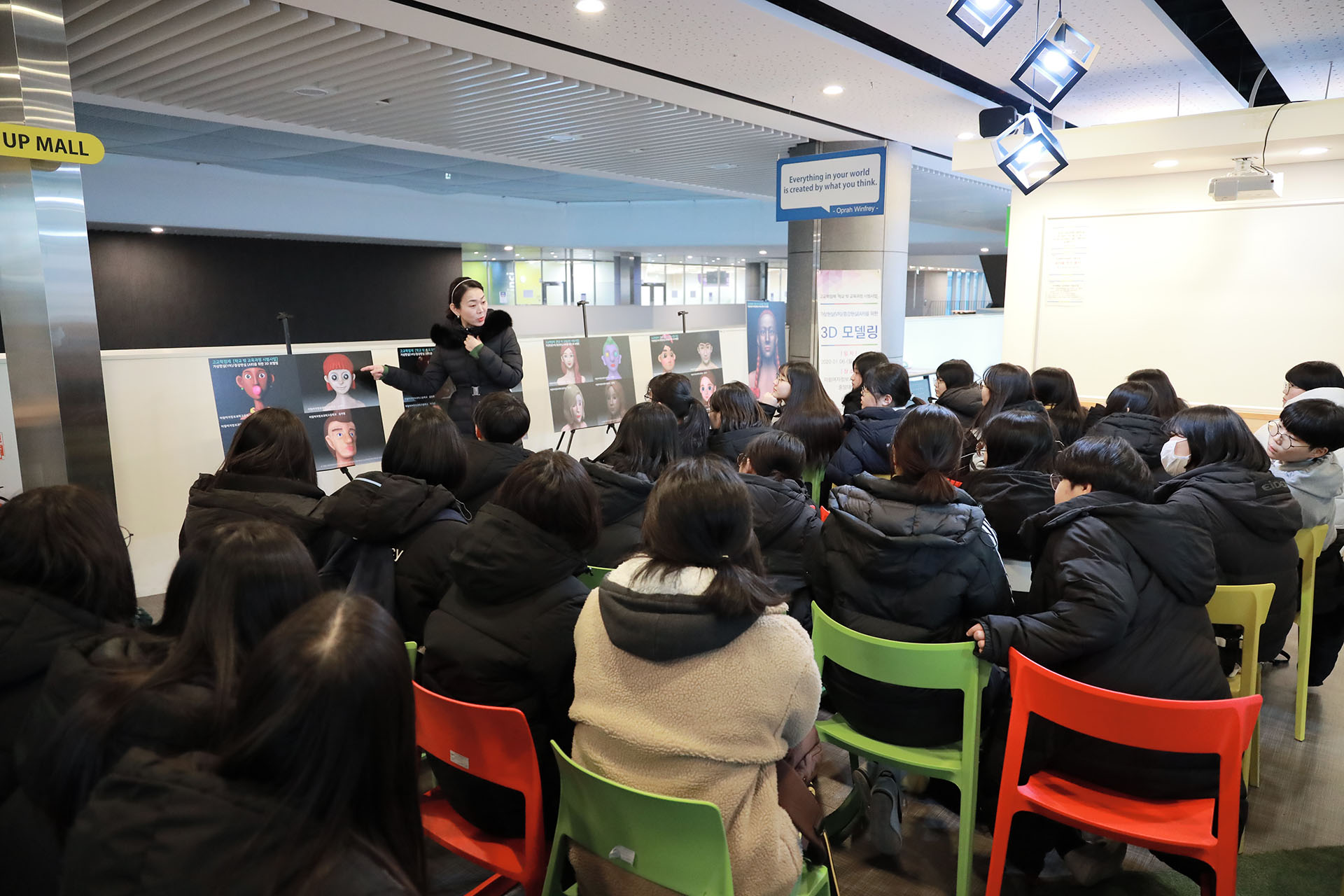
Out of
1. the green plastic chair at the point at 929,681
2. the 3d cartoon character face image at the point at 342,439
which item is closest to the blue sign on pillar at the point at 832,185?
the 3d cartoon character face image at the point at 342,439

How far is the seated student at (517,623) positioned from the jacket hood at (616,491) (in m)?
0.84

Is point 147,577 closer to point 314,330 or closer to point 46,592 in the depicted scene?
point 46,592

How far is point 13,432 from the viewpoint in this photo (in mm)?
3701

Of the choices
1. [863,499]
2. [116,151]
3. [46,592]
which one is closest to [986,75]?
[863,499]

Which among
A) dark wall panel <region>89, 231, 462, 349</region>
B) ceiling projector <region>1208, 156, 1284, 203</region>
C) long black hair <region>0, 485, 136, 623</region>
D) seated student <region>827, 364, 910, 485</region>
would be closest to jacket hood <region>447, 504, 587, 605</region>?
long black hair <region>0, 485, 136, 623</region>

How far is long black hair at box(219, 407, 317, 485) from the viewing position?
2377 mm

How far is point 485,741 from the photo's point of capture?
1.64 metres

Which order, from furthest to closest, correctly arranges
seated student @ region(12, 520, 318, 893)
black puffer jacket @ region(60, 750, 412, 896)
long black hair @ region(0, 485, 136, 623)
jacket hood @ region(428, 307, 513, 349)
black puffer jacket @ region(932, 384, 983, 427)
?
1. black puffer jacket @ region(932, 384, 983, 427)
2. jacket hood @ region(428, 307, 513, 349)
3. long black hair @ region(0, 485, 136, 623)
4. seated student @ region(12, 520, 318, 893)
5. black puffer jacket @ region(60, 750, 412, 896)

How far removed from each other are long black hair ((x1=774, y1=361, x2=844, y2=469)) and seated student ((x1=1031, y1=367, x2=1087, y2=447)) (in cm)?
105

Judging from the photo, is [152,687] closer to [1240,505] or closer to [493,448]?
[493,448]

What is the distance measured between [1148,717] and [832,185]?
5.31 metres

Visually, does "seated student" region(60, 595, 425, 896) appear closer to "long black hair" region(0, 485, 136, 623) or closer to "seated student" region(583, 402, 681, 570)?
"long black hair" region(0, 485, 136, 623)

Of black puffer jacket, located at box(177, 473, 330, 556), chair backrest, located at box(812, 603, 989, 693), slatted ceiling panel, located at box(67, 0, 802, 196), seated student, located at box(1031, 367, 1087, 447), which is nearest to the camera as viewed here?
chair backrest, located at box(812, 603, 989, 693)

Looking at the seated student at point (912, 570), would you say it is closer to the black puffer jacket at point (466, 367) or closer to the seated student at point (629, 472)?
the seated student at point (629, 472)
